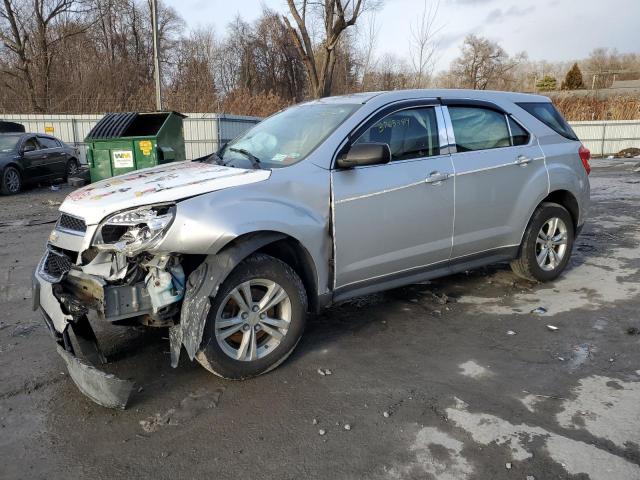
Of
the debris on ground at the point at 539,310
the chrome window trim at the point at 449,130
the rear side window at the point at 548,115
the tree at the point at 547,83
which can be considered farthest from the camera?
the tree at the point at 547,83

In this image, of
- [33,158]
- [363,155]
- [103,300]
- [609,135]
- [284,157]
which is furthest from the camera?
[609,135]

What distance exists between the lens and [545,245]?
5164mm

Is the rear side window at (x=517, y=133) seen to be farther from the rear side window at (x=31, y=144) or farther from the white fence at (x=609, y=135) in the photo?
the white fence at (x=609, y=135)

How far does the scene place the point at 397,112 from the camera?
13.4 feet

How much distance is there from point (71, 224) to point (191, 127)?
49.2ft

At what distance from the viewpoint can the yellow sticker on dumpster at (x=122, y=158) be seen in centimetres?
1066

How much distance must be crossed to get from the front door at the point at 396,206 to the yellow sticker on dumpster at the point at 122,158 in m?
8.00

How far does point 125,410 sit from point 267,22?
5342cm

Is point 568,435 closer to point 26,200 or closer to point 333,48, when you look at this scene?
point 26,200

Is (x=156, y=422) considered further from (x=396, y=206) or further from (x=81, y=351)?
(x=396, y=206)

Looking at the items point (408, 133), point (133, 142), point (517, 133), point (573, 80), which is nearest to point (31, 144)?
point (133, 142)

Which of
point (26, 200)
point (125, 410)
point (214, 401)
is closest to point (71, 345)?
point (125, 410)

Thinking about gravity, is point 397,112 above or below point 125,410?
above

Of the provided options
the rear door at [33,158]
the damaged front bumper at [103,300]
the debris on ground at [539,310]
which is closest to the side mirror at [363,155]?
the damaged front bumper at [103,300]
